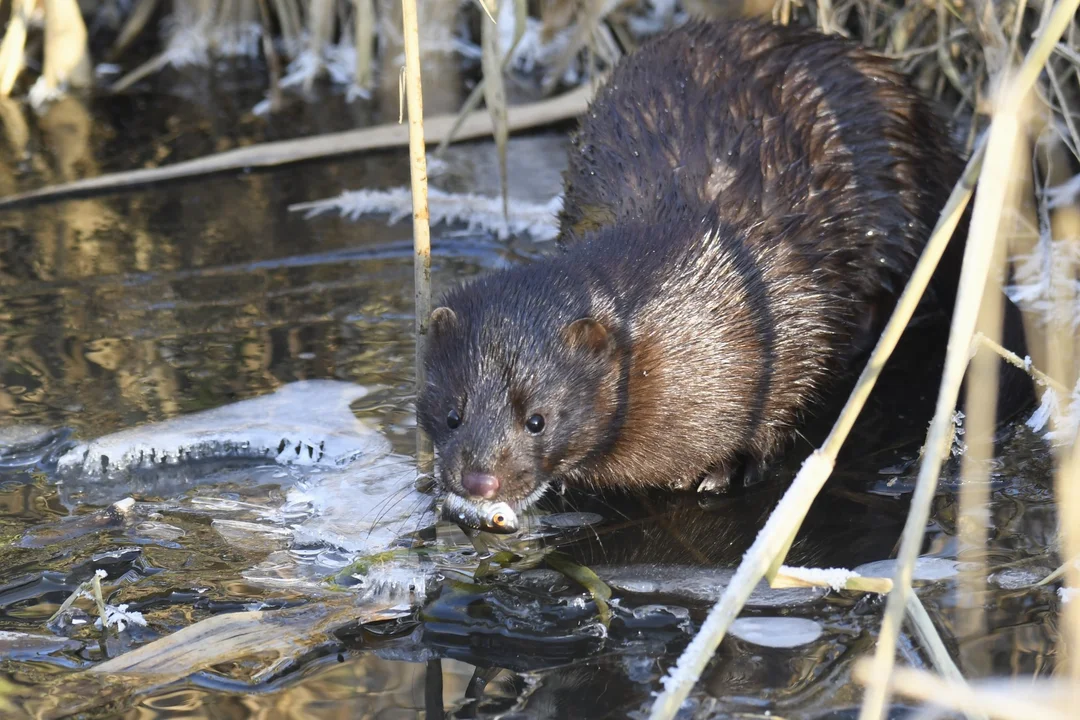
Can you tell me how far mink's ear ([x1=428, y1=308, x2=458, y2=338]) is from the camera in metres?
3.53

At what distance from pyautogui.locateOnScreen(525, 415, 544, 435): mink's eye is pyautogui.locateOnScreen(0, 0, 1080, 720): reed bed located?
51cm

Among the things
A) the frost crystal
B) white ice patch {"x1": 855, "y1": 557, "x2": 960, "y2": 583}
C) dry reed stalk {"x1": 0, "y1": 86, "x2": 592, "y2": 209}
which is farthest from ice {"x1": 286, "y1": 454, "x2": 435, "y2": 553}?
dry reed stalk {"x1": 0, "y1": 86, "x2": 592, "y2": 209}

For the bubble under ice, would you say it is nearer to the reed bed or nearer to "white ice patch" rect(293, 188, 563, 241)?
the reed bed

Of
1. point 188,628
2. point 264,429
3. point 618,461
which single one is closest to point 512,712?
point 188,628

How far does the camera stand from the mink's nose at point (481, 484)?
3.27m

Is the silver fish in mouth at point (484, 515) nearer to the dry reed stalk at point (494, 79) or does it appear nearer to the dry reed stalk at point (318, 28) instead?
the dry reed stalk at point (494, 79)

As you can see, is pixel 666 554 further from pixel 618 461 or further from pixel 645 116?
pixel 645 116

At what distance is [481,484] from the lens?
10.7 ft

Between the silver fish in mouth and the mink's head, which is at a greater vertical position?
the mink's head

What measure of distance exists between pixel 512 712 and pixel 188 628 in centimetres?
77

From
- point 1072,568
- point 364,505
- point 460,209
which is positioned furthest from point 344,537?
point 460,209

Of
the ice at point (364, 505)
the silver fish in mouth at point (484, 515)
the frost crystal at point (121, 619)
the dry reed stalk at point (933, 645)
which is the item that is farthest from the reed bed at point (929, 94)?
the frost crystal at point (121, 619)

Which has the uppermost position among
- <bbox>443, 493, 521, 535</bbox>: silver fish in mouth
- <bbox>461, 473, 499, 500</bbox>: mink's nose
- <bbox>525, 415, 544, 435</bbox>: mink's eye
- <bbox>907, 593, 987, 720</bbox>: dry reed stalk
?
<bbox>907, 593, 987, 720</bbox>: dry reed stalk

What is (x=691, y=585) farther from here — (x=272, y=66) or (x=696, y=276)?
(x=272, y=66)
